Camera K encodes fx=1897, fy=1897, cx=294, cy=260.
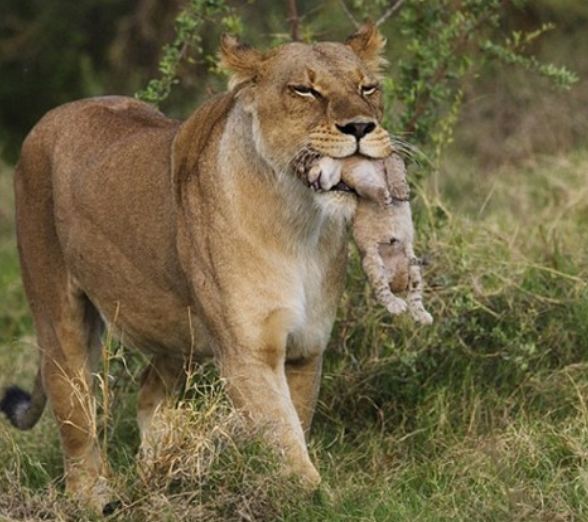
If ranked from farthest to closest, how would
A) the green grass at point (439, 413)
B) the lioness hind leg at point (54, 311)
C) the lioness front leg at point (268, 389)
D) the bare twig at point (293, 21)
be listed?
1. the bare twig at point (293, 21)
2. the lioness hind leg at point (54, 311)
3. the lioness front leg at point (268, 389)
4. the green grass at point (439, 413)

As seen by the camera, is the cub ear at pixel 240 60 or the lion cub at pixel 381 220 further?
the cub ear at pixel 240 60

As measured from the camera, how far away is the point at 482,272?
637 centimetres

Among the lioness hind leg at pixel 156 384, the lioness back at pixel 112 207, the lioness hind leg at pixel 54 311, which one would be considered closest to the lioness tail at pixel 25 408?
the lioness hind leg at pixel 54 311

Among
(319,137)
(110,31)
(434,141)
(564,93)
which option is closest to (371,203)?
(319,137)

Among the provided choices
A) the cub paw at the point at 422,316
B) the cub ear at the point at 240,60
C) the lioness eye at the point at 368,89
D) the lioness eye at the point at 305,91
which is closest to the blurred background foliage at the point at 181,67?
the cub ear at the point at 240,60

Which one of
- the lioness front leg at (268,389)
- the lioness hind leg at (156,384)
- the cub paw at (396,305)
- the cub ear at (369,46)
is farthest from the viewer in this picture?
the lioness hind leg at (156,384)

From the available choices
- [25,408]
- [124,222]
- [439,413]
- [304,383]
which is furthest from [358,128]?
[25,408]

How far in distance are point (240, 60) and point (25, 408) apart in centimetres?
154

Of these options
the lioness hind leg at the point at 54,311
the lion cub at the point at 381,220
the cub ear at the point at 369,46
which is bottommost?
the lioness hind leg at the point at 54,311

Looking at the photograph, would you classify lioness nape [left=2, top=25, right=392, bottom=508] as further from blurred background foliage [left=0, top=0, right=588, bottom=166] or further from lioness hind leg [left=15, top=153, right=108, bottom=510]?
blurred background foliage [left=0, top=0, right=588, bottom=166]

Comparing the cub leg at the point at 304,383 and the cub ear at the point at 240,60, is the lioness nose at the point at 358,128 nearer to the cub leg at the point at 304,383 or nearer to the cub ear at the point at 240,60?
the cub ear at the point at 240,60

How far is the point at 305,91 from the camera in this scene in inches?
191

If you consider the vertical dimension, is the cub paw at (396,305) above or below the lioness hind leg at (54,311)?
above

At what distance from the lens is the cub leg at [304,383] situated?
5207 millimetres
